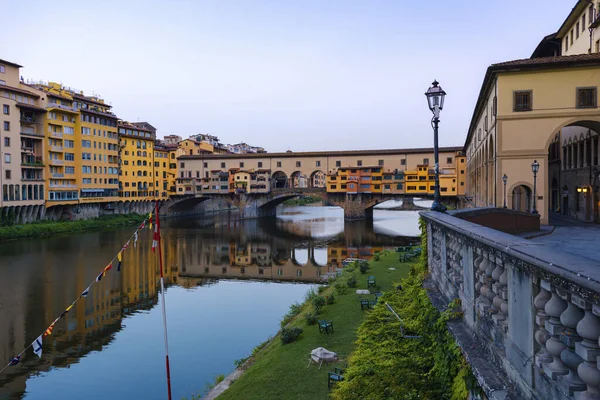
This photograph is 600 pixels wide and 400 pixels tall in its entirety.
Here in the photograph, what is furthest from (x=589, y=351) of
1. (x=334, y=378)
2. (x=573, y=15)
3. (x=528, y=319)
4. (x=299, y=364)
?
(x=573, y=15)

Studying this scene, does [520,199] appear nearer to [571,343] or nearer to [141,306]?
[141,306]

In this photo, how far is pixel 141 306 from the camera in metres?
26.0

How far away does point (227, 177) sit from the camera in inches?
3521

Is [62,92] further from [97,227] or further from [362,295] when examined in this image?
[362,295]

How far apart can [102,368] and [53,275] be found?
700 inches

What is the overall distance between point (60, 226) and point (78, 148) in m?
14.2

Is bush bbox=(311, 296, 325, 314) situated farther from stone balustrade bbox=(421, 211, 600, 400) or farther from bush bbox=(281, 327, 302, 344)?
stone balustrade bbox=(421, 211, 600, 400)

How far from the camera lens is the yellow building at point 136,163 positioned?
7719cm

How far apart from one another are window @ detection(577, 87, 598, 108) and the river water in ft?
68.8

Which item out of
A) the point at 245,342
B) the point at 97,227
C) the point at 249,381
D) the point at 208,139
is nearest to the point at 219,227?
the point at 97,227

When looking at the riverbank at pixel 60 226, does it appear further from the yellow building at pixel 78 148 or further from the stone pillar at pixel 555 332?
the stone pillar at pixel 555 332

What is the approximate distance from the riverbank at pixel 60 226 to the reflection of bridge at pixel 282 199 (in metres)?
17.4

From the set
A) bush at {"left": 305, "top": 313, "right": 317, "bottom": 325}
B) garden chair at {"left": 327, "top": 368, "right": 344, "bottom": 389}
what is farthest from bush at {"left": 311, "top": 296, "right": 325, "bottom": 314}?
garden chair at {"left": 327, "top": 368, "right": 344, "bottom": 389}

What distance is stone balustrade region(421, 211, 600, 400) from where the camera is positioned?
3.15 m
